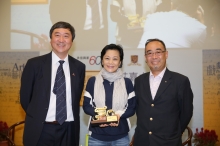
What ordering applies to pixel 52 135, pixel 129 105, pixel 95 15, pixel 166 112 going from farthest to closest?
pixel 95 15 < pixel 129 105 < pixel 52 135 < pixel 166 112

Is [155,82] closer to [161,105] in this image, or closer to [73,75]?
[161,105]

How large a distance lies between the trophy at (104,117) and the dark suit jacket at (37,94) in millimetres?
276

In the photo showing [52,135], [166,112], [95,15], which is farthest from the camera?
[95,15]

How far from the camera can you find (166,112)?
2498 mm

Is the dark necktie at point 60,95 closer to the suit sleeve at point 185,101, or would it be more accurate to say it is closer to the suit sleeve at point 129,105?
the suit sleeve at point 129,105

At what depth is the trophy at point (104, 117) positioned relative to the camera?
2.52 m

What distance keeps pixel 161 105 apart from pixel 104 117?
0.52 meters

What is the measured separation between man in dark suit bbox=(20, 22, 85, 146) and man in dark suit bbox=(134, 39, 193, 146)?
641 mm

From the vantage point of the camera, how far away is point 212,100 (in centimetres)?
448

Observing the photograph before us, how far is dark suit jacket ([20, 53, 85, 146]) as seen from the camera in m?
2.58

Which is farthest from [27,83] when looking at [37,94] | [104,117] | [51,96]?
[104,117]

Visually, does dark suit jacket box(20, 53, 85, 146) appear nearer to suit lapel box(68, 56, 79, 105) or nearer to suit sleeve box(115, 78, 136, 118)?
suit lapel box(68, 56, 79, 105)

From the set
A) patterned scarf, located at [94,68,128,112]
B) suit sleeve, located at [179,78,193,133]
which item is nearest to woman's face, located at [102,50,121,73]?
patterned scarf, located at [94,68,128,112]

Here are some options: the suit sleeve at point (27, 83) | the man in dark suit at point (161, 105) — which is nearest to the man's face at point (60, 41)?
the suit sleeve at point (27, 83)
